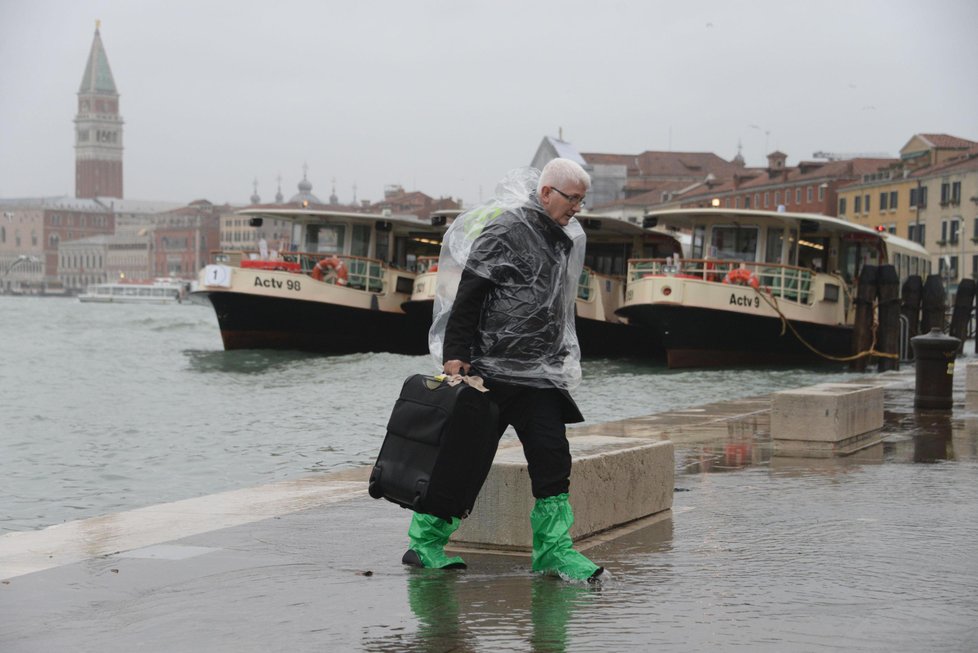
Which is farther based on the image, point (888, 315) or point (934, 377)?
point (888, 315)

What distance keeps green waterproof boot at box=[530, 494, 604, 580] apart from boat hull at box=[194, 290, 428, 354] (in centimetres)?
3276

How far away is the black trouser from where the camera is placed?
18.0 ft

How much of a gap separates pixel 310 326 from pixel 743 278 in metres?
12.7

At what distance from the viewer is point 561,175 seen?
564cm

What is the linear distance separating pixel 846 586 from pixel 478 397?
153 centimetres

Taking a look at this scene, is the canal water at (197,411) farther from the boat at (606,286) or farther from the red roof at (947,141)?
the red roof at (947,141)

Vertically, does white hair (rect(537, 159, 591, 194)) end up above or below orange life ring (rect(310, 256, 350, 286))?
above

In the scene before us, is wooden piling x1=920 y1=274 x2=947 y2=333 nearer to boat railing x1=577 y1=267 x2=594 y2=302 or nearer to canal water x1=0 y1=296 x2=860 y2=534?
canal water x1=0 y1=296 x2=860 y2=534

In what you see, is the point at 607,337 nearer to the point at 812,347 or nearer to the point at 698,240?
the point at 698,240

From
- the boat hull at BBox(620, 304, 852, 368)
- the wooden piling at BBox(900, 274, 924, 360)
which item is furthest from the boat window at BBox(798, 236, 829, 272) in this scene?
the boat hull at BBox(620, 304, 852, 368)

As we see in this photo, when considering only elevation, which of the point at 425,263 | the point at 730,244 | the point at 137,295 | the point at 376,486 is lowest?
the point at 137,295

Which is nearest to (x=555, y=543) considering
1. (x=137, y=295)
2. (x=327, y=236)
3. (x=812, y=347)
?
(x=812, y=347)

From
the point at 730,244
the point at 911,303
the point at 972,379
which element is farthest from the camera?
the point at 911,303

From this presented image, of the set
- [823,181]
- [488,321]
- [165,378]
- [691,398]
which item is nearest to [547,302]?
[488,321]
